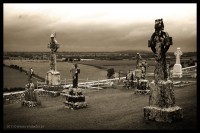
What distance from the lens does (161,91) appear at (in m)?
10.2

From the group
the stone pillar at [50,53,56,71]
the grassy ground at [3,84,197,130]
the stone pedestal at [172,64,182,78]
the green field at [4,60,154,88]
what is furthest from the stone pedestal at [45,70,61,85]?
the stone pedestal at [172,64,182,78]

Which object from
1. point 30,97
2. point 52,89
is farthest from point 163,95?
point 52,89

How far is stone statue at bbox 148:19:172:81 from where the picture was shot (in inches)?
401

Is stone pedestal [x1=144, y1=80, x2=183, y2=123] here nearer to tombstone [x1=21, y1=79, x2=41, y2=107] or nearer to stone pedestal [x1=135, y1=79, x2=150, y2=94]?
tombstone [x1=21, y1=79, x2=41, y2=107]

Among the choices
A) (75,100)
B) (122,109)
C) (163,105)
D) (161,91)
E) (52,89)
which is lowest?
(122,109)

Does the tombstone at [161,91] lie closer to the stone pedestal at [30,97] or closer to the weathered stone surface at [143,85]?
the stone pedestal at [30,97]

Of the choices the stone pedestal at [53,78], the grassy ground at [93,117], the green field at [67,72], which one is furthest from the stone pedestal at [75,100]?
the green field at [67,72]

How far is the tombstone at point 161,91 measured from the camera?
988 centimetres

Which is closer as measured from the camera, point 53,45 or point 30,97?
point 30,97

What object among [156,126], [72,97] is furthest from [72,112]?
[156,126]

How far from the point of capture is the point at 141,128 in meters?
9.55

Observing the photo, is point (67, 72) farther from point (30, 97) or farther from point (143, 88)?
point (30, 97)

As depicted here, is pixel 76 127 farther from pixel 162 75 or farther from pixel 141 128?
pixel 162 75

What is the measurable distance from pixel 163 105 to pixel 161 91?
51 cm
